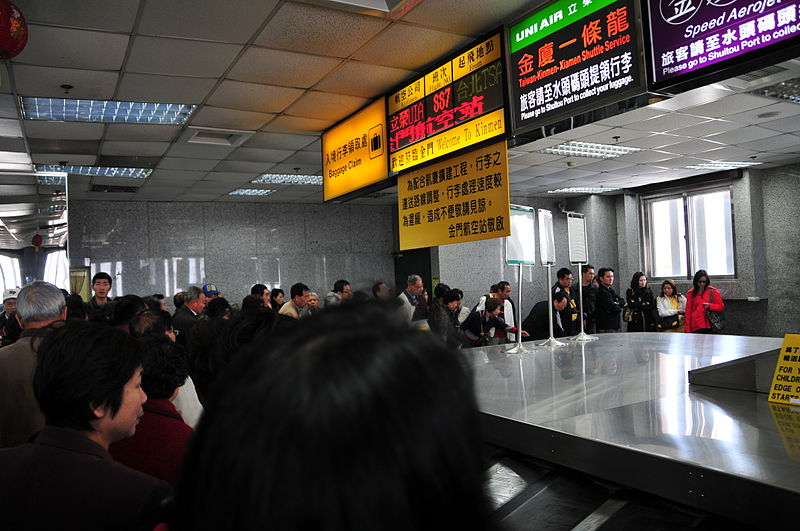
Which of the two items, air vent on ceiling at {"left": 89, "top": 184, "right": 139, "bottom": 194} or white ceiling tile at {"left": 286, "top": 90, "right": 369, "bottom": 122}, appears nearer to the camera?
white ceiling tile at {"left": 286, "top": 90, "right": 369, "bottom": 122}

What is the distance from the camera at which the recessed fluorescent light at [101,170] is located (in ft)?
24.4

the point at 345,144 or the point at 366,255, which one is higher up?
the point at 345,144

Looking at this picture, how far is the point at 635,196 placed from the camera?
12180mm

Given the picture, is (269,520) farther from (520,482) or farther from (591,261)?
(591,261)

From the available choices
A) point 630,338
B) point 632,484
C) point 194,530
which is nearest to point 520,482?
point 632,484

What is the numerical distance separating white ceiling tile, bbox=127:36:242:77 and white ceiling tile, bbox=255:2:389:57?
0.35 meters

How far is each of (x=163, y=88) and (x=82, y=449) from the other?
4261 mm

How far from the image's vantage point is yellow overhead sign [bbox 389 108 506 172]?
3.91m

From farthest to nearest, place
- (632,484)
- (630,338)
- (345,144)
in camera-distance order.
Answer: (345,144), (630,338), (632,484)

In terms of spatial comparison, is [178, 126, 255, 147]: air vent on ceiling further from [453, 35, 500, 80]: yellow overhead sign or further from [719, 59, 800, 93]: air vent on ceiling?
[719, 59, 800, 93]: air vent on ceiling

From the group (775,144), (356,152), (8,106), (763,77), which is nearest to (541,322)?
(356,152)

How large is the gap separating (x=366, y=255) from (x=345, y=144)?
6834mm

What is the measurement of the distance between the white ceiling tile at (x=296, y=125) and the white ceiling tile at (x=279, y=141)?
8.3 inches

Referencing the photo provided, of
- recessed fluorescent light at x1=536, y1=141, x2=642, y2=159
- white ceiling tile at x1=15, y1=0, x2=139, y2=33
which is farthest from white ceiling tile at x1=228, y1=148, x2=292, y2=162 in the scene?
recessed fluorescent light at x1=536, y1=141, x2=642, y2=159
